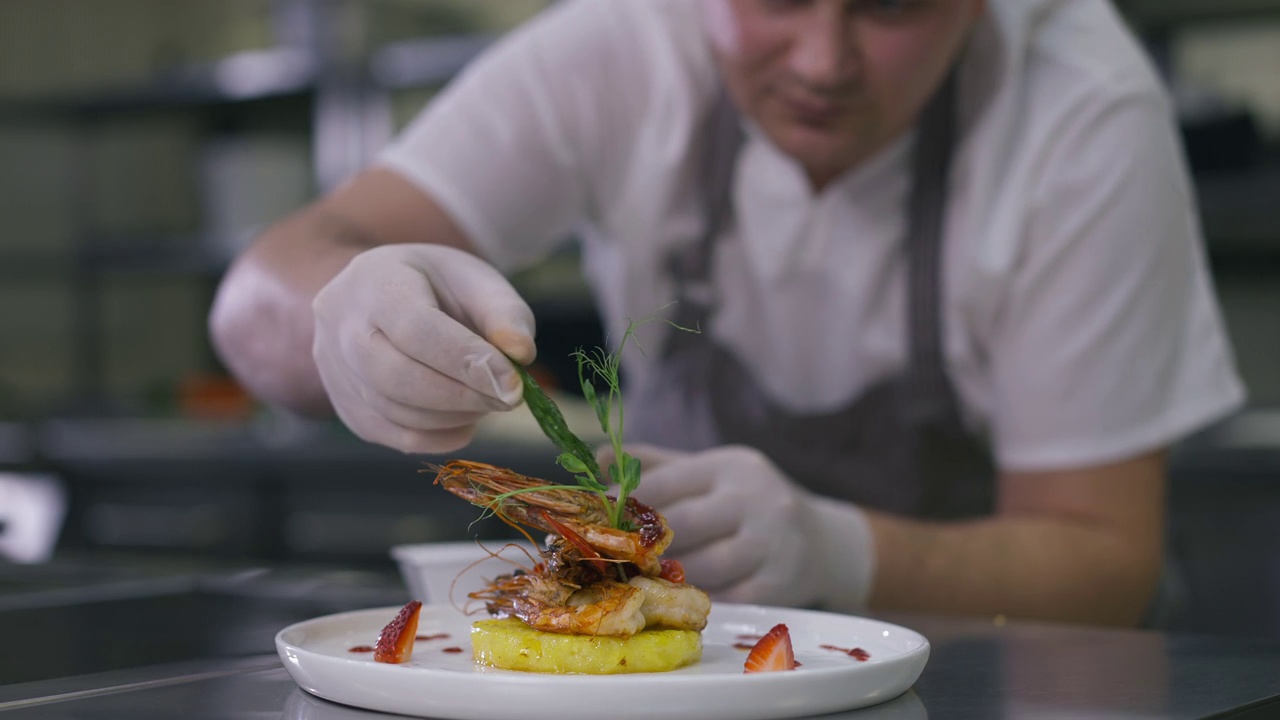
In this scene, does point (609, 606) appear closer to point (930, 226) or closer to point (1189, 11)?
point (930, 226)

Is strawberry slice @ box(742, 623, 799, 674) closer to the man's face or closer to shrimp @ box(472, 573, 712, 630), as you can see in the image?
shrimp @ box(472, 573, 712, 630)

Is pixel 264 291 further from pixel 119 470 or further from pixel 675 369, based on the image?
pixel 119 470

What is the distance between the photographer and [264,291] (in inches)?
51.3

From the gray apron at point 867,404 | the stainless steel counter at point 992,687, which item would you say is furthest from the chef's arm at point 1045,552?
the stainless steel counter at point 992,687

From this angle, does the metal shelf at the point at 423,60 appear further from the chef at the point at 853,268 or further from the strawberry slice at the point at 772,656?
the strawberry slice at the point at 772,656

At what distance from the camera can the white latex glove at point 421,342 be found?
34.0 inches

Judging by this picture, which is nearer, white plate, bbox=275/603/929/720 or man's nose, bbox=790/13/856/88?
white plate, bbox=275/603/929/720

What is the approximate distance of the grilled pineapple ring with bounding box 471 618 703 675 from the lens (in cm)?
73

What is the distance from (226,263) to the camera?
3.68m

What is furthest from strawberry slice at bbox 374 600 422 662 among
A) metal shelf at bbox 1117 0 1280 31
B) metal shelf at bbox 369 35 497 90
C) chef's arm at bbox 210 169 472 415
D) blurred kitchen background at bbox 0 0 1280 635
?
metal shelf at bbox 369 35 497 90

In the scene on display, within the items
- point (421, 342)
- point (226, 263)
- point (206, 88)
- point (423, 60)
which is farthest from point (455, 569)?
point (206, 88)

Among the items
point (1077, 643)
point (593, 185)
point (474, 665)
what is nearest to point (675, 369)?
point (593, 185)

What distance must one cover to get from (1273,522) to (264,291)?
→ 1868 millimetres

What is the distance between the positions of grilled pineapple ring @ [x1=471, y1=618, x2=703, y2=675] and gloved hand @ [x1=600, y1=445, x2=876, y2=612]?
1.05 feet
